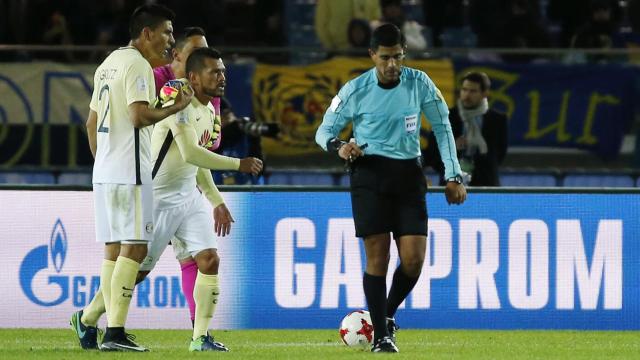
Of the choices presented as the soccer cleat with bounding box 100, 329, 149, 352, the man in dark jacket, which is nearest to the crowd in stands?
the man in dark jacket

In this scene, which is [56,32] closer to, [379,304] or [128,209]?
[128,209]

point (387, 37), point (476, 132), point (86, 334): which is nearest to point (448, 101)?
point (476, 132)

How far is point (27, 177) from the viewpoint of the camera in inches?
565

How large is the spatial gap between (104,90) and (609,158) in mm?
7348

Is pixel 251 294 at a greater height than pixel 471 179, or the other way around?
pixel 471 179

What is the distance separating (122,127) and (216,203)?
0.88m

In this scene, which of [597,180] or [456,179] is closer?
[456,179]

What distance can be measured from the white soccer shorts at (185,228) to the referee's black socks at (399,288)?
1.12 m

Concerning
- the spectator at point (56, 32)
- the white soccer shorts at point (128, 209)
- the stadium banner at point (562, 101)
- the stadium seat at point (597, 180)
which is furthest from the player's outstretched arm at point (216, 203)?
the spectator at point (56, 32)

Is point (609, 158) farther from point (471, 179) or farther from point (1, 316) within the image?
point (1, 316)

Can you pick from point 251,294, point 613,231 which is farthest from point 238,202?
point 613,231

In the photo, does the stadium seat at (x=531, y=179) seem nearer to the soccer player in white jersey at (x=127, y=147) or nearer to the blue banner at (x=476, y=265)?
the blue banner at (x=476, y=265)

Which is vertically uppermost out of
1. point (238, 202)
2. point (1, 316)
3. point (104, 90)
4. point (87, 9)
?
point (87, 9)

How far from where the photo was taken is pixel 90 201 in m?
10.9
